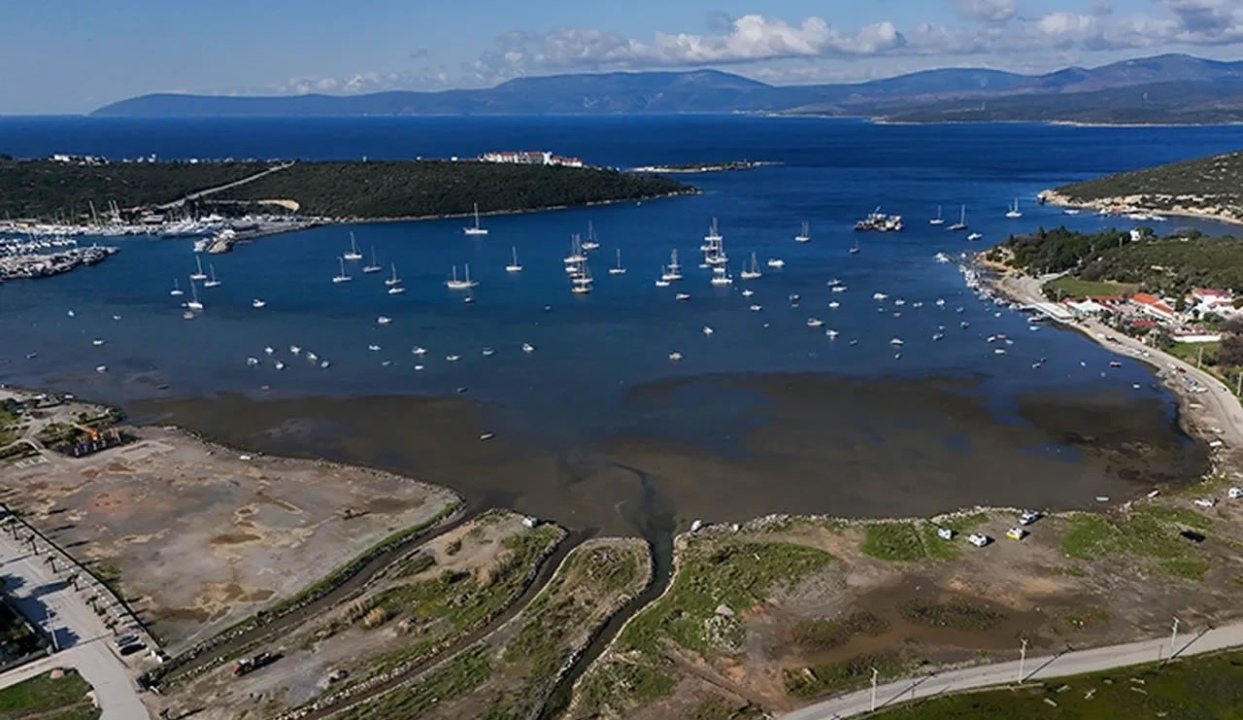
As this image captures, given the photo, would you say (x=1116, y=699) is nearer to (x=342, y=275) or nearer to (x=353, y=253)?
(x=342, y=275)

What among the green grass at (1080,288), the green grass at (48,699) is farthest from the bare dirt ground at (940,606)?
the green grass at (1080,288)

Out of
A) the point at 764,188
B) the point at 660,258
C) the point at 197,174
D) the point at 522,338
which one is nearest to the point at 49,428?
the point at 522,338

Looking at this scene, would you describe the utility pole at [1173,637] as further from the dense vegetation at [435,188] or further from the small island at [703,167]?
the small island at [703,167]

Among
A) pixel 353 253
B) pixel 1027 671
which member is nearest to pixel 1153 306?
pixel 1027 671

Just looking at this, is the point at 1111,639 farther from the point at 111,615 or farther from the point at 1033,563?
the point at 111,615

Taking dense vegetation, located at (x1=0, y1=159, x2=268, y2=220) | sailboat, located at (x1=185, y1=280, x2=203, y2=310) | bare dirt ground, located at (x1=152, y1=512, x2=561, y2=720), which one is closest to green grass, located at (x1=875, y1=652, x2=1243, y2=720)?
bare dirt ground, located at (x1=152, y1=512, x2=561, y2=720)

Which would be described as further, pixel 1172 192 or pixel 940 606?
pixel 1172 192
